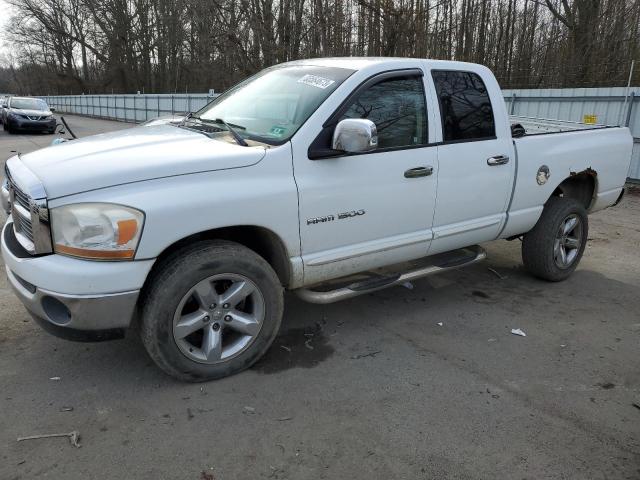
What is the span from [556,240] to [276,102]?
302 centimetres

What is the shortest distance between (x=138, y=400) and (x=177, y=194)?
1.22 meters

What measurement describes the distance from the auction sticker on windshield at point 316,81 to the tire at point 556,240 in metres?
2.58

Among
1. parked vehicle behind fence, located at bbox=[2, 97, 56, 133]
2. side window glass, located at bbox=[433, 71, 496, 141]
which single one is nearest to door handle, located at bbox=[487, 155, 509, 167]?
side window glass, located at bbox=[433, 71, 496, 141]

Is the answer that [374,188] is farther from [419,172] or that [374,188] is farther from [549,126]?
[549,126]

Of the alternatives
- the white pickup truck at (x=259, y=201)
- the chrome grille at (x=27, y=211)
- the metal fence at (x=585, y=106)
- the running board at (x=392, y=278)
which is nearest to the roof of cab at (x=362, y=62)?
the white pickup truck at (x=259, y=201)

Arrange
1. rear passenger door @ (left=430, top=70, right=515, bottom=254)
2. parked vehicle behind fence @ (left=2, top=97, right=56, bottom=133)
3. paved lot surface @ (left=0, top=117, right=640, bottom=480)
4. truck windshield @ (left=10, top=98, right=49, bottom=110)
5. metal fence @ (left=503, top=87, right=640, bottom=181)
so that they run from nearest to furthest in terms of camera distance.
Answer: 1. paved lot surface @ (left=0, top=117, right=640, bottom=480)
2. rear passenger door @ (left=430, top=70, right=515, bottom=254)
3. metal fence @ (left=503, top=87, right=640, bottom=181)
4. parked vehicle behind fence @ (left=2, top=97, right=56, bottom=133)
5. truck windshield @ (left=10, top=98, right=49, bottom=110)

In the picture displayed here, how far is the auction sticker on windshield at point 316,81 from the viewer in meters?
3.60

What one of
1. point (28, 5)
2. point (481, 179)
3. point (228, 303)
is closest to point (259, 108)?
point (228, 303)

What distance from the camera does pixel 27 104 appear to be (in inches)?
909

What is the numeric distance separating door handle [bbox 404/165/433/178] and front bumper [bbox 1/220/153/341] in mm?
1862

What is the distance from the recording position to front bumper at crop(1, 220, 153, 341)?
2711mm

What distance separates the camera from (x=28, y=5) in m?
51.8

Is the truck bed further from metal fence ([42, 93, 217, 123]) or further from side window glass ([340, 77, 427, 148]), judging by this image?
metal fence ([42, 93, 217, 123])

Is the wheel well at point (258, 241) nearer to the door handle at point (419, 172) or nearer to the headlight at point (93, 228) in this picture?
the headlight at point (93, 228)
